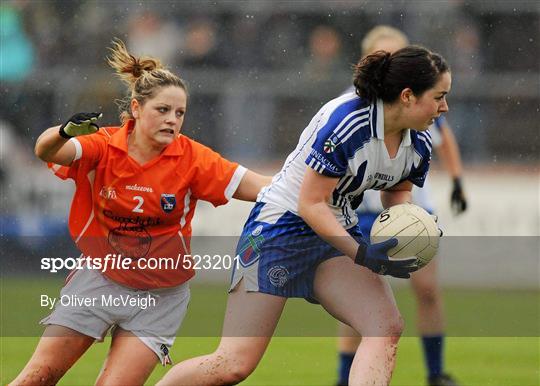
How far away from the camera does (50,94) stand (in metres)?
11.9

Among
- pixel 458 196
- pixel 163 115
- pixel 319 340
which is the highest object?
pixel 163 115

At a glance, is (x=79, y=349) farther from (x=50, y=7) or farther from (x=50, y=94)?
(x=50, y=7)

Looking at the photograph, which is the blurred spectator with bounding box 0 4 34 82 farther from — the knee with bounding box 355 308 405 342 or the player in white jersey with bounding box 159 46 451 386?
the knee with bounding box 355 308 405 342

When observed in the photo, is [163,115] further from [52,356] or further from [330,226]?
[52,356]

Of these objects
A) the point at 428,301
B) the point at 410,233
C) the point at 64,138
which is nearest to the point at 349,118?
the point at 410,233

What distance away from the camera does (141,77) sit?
17.1 ft

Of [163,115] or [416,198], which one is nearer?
[163,115]

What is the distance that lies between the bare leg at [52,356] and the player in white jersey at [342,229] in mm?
411

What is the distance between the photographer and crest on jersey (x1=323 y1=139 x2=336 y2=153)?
466 centimetres

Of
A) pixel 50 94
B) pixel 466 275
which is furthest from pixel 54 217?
pixel 466 275

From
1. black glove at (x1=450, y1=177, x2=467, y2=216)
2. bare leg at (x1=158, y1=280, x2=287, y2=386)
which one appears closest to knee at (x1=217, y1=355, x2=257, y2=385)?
bare leg at (x1=158, y1=280, x2=287, y2=386)

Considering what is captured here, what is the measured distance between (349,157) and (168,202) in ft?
2.77

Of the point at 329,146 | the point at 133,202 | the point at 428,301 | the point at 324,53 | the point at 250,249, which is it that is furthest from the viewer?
the point at 324,53

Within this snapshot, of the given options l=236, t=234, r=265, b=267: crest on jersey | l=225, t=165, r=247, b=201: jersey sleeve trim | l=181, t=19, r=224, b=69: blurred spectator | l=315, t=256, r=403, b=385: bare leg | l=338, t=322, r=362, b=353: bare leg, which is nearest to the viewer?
l=315, t=256, r=403, b=385: bare leg
